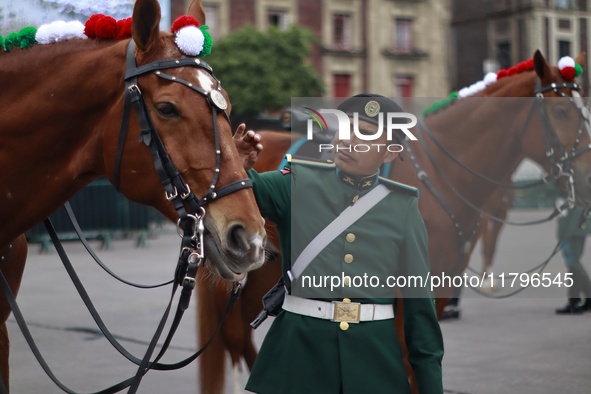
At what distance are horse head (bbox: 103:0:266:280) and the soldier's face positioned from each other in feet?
1.69

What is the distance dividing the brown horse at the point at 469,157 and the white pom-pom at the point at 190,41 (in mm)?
2391

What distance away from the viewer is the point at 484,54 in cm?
4316

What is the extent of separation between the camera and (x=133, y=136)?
3240mm

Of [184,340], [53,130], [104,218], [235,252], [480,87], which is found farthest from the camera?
[104,218]

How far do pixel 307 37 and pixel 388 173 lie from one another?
32.6 meters

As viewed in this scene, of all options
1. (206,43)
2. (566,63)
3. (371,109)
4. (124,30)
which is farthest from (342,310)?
(566,63)

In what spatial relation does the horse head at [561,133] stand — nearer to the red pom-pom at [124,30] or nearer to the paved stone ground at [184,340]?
the paved stone ground at [184,340]

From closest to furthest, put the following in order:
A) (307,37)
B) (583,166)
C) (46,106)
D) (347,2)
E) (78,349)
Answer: (46,106) → (583,166) → (78,349) → (307,37) → (347,2)

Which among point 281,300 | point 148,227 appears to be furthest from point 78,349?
point 148,227

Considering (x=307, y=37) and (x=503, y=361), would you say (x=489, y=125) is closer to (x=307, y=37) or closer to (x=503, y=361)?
(x=503, y=361)

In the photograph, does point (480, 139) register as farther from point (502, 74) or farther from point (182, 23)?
point (182, 23)

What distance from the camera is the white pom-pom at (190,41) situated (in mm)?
3268

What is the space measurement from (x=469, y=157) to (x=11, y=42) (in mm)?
3357

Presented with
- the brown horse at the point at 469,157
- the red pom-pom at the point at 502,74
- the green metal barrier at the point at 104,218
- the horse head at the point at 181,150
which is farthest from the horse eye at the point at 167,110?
the green metal barrier at the point at 104,218
